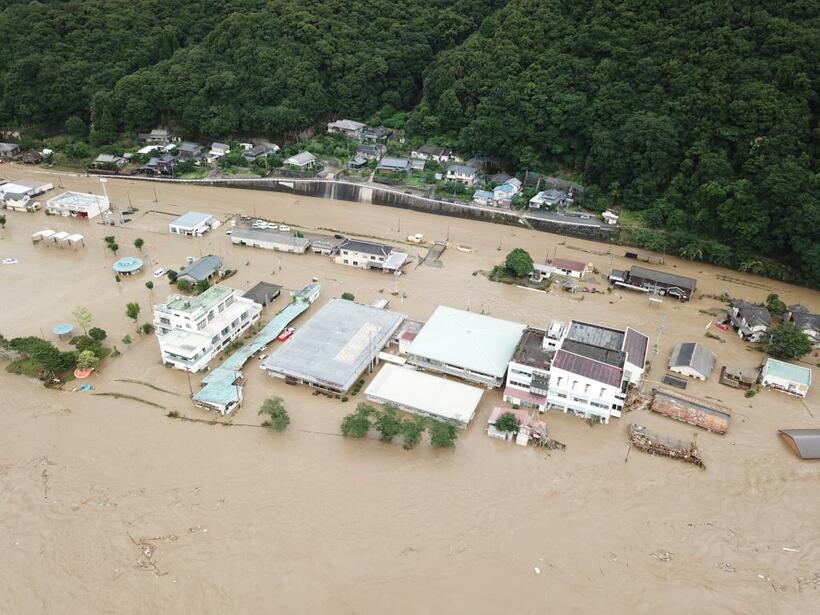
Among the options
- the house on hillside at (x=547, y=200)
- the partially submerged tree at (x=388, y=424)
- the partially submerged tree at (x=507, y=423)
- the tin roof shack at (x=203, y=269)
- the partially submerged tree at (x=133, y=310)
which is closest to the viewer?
the partially submerged tree at (x=388, y=424)

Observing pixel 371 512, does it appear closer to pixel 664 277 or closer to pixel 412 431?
pixel 412 431

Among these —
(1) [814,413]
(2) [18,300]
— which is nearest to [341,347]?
(2) [18,300]

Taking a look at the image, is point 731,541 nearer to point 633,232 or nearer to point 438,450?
point 438,450

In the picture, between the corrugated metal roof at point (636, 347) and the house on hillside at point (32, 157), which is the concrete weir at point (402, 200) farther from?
the corrugated metal roof at point (636, 347)

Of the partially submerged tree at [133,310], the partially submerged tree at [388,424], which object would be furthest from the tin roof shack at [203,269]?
the partially submerged tree at [388,424]

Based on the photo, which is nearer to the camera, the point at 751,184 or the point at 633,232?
the point at 751,184

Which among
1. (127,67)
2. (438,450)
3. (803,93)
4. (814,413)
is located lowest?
(438,450)

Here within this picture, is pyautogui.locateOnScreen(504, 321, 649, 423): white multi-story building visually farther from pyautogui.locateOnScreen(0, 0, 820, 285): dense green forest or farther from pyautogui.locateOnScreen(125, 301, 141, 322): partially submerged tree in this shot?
pyautogui.locateOnScreen(125, 301, 141, 322): partially submerged tree
